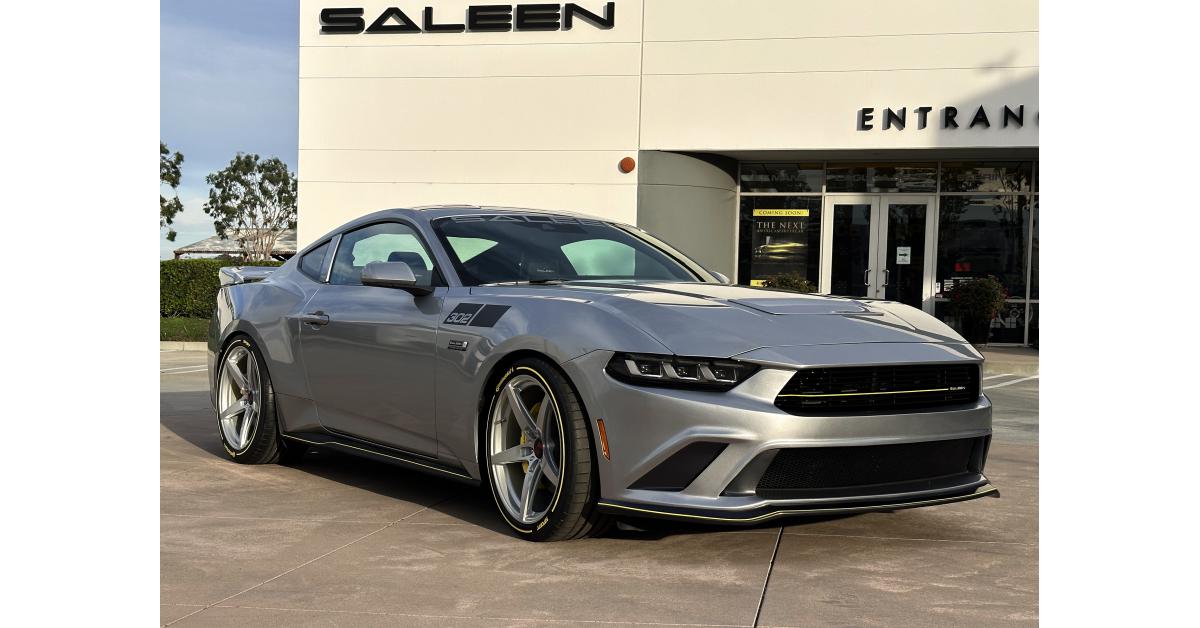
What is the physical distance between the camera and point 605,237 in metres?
6.04

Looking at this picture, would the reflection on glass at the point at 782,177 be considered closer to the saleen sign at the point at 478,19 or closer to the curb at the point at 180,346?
the saleen sign at the point at 478,19

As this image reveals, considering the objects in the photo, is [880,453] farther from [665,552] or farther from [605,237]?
[605,237]

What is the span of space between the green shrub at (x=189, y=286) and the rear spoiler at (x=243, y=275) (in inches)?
671

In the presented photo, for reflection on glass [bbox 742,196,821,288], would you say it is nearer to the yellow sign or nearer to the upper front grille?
the yellow sign

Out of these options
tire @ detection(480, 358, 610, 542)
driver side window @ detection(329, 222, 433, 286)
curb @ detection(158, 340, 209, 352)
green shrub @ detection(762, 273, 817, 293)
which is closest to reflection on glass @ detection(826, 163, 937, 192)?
green shrub @ detection(762, 273, 817, 293)

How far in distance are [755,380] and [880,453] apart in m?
0.55

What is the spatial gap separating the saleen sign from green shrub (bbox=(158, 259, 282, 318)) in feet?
18.4

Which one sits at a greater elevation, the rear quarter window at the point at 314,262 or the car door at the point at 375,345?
the rear quarter window at the point at 314,262

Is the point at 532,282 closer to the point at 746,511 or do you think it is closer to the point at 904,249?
the point at 746,511

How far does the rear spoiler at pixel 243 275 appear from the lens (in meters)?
6.94

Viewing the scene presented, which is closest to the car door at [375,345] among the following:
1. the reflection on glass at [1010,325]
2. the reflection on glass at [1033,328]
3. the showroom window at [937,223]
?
the showroom window at [937,223]

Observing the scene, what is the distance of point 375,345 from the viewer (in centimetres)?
560

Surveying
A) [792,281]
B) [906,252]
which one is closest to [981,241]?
[906,252]

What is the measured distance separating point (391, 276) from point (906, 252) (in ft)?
54.1
